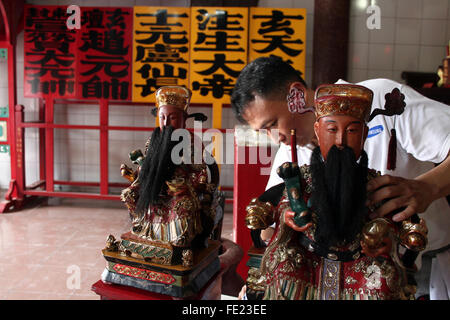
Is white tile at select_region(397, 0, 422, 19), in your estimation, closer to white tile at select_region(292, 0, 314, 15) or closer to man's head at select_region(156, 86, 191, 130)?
white tile at select_region(292, 0, 314, 15)

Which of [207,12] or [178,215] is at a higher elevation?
[207,12]

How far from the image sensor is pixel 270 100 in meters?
1.19

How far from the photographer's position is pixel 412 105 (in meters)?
1.24

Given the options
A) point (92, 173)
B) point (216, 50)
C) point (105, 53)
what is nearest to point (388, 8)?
point (216, 50)

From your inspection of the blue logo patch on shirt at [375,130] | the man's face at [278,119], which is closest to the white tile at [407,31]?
the blue logo patch on shirt at [375,130]

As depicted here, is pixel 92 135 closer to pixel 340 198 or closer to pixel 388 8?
pixel 388 8

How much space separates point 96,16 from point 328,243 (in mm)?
3397

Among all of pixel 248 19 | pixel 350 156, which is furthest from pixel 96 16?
pixel 350 156

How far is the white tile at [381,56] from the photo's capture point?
12.7ft

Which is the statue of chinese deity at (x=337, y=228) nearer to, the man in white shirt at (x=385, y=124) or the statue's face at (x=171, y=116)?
the man in white shirt at (x=385, y=124)

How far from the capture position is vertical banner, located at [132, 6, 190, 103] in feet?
11.5

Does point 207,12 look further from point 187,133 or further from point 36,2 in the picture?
point 187,133

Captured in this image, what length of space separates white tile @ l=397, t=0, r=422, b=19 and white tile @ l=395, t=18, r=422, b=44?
0.15ft

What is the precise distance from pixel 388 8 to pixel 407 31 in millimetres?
289
